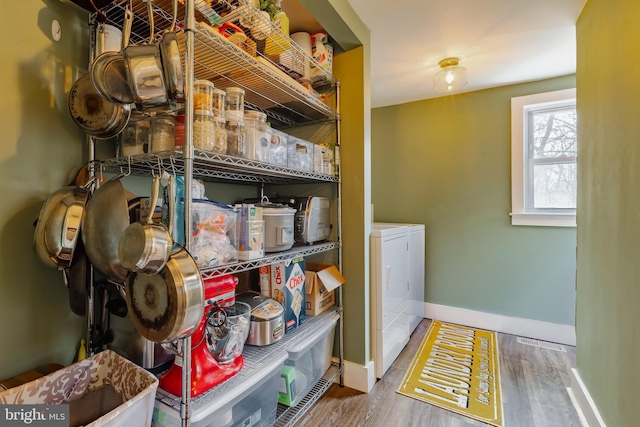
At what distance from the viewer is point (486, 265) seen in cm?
264

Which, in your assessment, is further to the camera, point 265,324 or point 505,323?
point 505,323

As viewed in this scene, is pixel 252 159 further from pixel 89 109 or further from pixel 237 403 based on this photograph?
pixel 237 403

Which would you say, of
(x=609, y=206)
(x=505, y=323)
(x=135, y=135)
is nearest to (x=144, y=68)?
(x=135, y=135)

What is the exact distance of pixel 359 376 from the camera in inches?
68.7

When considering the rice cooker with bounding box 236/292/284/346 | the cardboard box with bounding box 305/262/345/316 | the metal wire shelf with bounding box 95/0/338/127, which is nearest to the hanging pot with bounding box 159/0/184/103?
the metal wire shelf with bounding box 95/0/338/127

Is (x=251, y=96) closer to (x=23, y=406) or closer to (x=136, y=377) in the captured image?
(x=136, y=377)

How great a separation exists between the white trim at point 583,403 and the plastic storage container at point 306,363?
1.32 meters

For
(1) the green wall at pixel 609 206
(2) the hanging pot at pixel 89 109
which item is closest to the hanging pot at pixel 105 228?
(2) the hanging pot at pixel 89 109

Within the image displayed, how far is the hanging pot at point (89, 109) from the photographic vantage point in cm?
97

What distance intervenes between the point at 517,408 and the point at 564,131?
2.21 m

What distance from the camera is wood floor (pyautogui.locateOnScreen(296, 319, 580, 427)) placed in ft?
4.87

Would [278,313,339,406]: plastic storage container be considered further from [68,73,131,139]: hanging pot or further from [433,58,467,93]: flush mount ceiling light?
[433,58,467,93]: flush mount ceiling light

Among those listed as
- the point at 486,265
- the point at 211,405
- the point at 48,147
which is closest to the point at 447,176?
the point at 486,265

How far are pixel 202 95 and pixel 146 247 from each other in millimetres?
547
